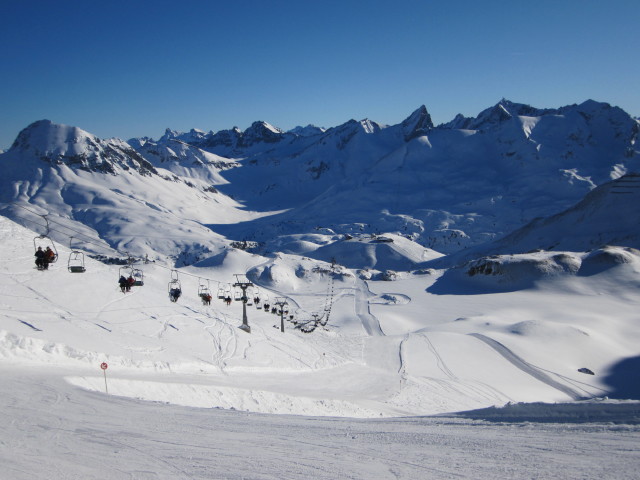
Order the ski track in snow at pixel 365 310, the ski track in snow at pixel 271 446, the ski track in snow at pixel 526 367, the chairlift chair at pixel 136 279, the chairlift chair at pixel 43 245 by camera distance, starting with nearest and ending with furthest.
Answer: the ski track in snow at pixel 271 446, the chairlift chair at pixel 43 245, the chairlift chair at pixel 136 279, the ski track in snow at pixel 526 367, the ski track in snow at pixel 365 310

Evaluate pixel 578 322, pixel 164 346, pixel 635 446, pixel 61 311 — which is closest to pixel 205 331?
pixel 164 346

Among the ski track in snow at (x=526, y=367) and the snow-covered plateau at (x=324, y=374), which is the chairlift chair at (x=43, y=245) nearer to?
the snow-covered plateau at (x=324, y=374)

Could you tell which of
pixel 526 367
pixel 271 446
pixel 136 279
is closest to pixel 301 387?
pixel 271 446

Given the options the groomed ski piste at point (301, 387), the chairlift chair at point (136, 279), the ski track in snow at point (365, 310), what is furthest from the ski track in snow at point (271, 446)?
the ski track in snow at point (365, 310)

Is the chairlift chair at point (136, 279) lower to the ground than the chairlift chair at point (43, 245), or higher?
lower

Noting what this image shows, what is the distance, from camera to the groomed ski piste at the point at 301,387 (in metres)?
9.09

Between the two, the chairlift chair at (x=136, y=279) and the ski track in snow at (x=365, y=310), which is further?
the ski track in snow at (x=365, y=310)

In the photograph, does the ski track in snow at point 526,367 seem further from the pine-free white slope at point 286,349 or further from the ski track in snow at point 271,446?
the ski track in snow at point 271,446

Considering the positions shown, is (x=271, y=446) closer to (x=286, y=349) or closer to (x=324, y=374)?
(x=324, y=374)

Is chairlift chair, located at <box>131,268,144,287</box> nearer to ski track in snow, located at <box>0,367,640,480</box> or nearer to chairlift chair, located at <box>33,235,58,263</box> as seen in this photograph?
chairlift chair, located at <box>33,235,58,263</box>

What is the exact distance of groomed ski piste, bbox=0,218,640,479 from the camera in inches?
358

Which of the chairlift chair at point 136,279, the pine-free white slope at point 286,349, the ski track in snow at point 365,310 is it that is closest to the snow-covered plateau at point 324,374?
the pine-free white slope at point 286,349

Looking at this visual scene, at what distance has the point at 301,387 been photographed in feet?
86.5

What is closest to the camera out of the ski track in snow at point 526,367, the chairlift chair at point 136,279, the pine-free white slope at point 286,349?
the pine-free white slope at point 286,349
